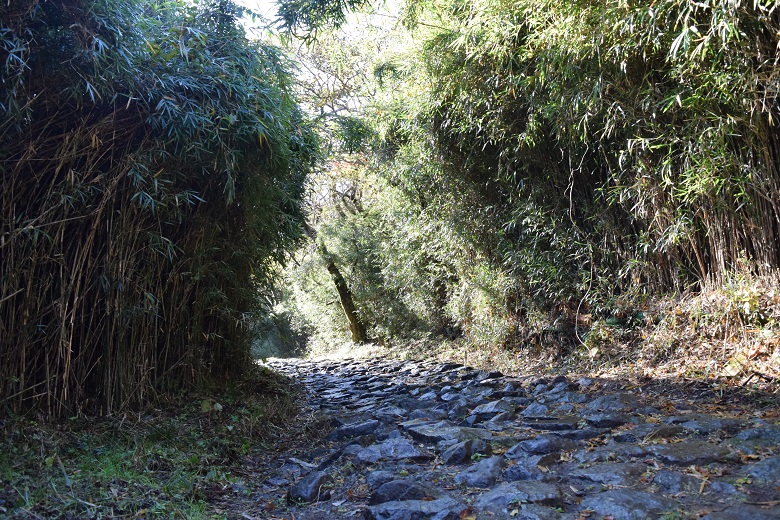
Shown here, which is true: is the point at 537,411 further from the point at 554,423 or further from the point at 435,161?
the point at 435,161

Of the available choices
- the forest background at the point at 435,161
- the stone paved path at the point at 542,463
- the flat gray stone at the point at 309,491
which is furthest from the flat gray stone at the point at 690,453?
the flat gray stone at the point at 309,491

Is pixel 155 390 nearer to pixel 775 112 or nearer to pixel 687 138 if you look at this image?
pixel 687 138

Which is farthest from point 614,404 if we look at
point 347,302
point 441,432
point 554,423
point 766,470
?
point 347,302

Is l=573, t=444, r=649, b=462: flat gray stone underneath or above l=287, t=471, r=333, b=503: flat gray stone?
underneath

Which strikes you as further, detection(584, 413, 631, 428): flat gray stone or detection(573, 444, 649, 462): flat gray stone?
detection(584, 413, 631, 428): flat gray stone

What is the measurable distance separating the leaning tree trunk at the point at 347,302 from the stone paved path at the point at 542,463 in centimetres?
792

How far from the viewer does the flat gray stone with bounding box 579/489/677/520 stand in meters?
2.00

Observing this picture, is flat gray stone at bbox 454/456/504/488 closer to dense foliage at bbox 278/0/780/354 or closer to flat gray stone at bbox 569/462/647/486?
flat gray stone at bbox 569/462/647/486

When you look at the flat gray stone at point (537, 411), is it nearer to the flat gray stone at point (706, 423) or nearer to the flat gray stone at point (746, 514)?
the flat gray stone at point (706, 423)

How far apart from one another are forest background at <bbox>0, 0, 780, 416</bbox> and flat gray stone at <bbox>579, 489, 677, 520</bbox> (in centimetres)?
200

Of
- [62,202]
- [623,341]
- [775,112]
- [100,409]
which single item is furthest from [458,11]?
[100,409]

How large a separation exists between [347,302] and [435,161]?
21.2 feet

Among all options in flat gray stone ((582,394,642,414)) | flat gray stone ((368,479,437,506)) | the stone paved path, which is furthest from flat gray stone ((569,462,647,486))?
flat gray stone ((582,394,642,414))

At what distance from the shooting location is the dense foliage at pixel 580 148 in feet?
11.3
